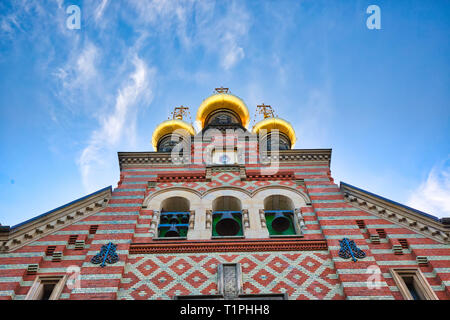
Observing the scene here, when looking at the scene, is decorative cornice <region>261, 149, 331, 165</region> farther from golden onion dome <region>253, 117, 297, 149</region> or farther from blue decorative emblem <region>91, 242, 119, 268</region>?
golden onion dome <region>253, 117, 297, 149</region>

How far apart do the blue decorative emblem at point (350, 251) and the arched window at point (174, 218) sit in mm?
4902

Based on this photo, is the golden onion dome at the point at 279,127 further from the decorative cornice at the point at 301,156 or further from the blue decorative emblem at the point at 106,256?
the blue decorative emblem at the point at 106,256

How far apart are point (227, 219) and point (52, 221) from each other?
18.0 feet

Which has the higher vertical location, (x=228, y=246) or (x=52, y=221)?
(x=52, y=221)

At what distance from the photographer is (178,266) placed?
1033cm

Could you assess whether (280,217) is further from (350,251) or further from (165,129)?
(165,129)

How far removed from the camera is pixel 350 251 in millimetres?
10484

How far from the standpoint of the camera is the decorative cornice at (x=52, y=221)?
35.6 feet

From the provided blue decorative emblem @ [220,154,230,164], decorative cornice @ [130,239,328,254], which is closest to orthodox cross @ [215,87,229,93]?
blue decorative emblem @ [220,154,230,164]

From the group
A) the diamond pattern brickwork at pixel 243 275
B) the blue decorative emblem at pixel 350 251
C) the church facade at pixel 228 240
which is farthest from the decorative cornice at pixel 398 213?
the diamond pattern brickwork at pixel 243 275

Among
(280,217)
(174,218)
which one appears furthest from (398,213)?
(174,218)

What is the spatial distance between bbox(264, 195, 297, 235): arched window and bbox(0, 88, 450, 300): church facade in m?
0.04

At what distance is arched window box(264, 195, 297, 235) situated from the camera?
41.3 ft
